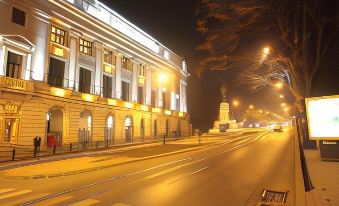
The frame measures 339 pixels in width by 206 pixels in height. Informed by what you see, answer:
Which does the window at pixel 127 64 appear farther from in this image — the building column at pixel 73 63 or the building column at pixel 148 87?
the building column at pixel 73 63

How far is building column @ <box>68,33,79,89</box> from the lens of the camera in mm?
29116

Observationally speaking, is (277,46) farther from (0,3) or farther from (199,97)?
(199,97)

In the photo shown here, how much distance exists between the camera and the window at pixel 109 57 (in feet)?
118

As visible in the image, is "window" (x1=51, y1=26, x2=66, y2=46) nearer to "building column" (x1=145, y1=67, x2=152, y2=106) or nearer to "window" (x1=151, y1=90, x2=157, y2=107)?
"building column" (x1=145, y1=67, x2=152, y2=106)

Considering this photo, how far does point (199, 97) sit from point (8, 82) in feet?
191

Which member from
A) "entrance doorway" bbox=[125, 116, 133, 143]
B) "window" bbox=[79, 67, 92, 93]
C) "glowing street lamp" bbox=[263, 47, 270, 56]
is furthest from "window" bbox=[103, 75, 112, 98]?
"glowing street lamp" bbox=[263, 47, 270, 56]

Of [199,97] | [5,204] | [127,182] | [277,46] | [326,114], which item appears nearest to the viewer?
[5,204]

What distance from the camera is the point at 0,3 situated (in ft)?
71.8

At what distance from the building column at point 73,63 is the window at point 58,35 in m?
0.99

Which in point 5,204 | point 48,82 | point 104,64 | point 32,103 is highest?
point 104,64

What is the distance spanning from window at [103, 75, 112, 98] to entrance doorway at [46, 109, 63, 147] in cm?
863

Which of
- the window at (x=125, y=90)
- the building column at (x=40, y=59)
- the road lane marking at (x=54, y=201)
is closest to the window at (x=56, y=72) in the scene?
the building column at (x=40, y=59)

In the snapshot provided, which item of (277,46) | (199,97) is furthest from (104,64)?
(199,97)

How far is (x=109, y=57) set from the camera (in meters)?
36.9
